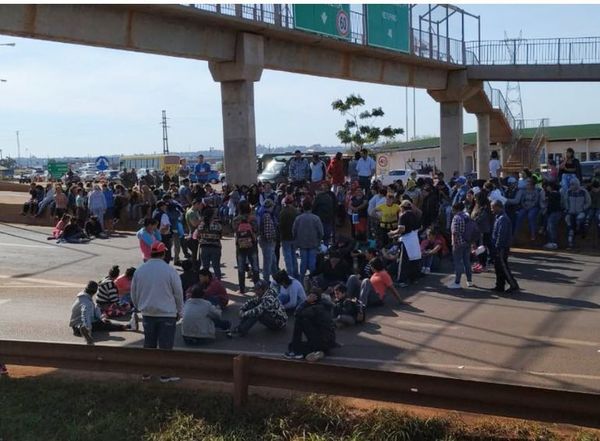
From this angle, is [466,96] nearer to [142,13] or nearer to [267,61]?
[267,61]

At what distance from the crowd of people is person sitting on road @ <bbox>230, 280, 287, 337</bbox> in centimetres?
2

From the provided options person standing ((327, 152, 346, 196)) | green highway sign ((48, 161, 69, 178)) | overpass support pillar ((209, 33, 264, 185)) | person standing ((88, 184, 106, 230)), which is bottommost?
person standing ((88, 184, 106, 230))

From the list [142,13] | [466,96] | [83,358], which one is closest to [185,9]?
[142,13]

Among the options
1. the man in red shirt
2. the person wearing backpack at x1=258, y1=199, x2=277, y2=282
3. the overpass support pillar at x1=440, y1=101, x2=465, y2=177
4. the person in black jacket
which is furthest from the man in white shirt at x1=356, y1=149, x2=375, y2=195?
the overpass support pillar at x1=440, y1=101, x2=465, y2=177

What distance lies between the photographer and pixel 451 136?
34.0m

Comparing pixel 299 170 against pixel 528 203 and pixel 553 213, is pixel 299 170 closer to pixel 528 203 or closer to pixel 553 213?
pixel 528 203

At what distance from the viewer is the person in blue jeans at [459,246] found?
13312 mm

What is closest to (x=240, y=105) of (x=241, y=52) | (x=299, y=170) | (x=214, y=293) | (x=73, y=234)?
(x=241, y=52)

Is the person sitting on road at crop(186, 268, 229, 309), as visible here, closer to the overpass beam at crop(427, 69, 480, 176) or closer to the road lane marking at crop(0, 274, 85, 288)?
the road lane marking at crop(0, 274, 85, 288)

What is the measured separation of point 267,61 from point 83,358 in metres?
17.8

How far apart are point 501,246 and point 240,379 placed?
294 inches

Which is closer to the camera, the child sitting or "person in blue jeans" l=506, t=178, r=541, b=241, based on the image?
the child sitting

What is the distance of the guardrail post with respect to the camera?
23.1 ft

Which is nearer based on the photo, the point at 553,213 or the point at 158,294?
the point at 158,294
